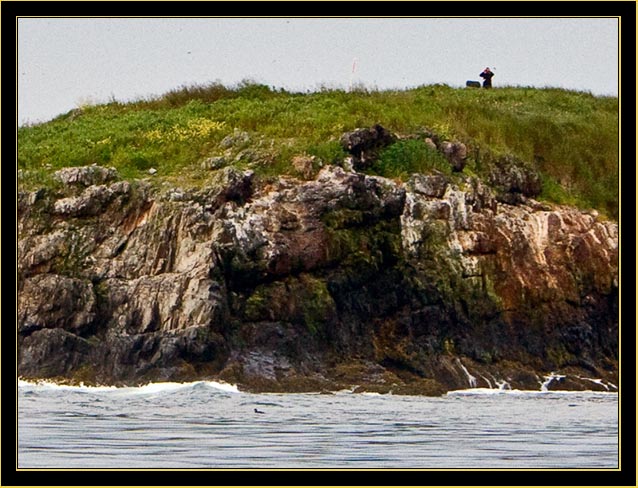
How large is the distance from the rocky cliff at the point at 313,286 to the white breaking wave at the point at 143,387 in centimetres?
25

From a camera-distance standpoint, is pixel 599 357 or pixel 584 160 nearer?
pixel 599 357

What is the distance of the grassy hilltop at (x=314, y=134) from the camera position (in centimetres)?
4484

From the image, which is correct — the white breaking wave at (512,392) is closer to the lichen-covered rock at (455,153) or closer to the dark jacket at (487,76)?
the lichen-covered rock at (455,153)

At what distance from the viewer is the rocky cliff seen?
129 feet

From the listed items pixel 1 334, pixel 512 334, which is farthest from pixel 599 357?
pixel 1 334

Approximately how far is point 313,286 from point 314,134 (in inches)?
241

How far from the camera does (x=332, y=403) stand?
36.3 metres

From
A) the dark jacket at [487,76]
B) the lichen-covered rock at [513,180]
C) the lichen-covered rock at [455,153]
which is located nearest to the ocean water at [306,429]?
the lichen-covered rock at [513,180]

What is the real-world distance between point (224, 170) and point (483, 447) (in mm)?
16078

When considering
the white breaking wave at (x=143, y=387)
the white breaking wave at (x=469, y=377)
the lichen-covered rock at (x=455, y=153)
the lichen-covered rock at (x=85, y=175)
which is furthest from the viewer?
the lichen-covered rock at (x=455, y=153)

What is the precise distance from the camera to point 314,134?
150ft

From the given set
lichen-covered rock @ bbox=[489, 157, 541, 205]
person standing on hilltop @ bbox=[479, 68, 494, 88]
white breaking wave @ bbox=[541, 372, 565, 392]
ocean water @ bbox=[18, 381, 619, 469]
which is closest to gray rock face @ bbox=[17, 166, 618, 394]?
white breaking wave @ bbox=[541, 372, 565, 392]
